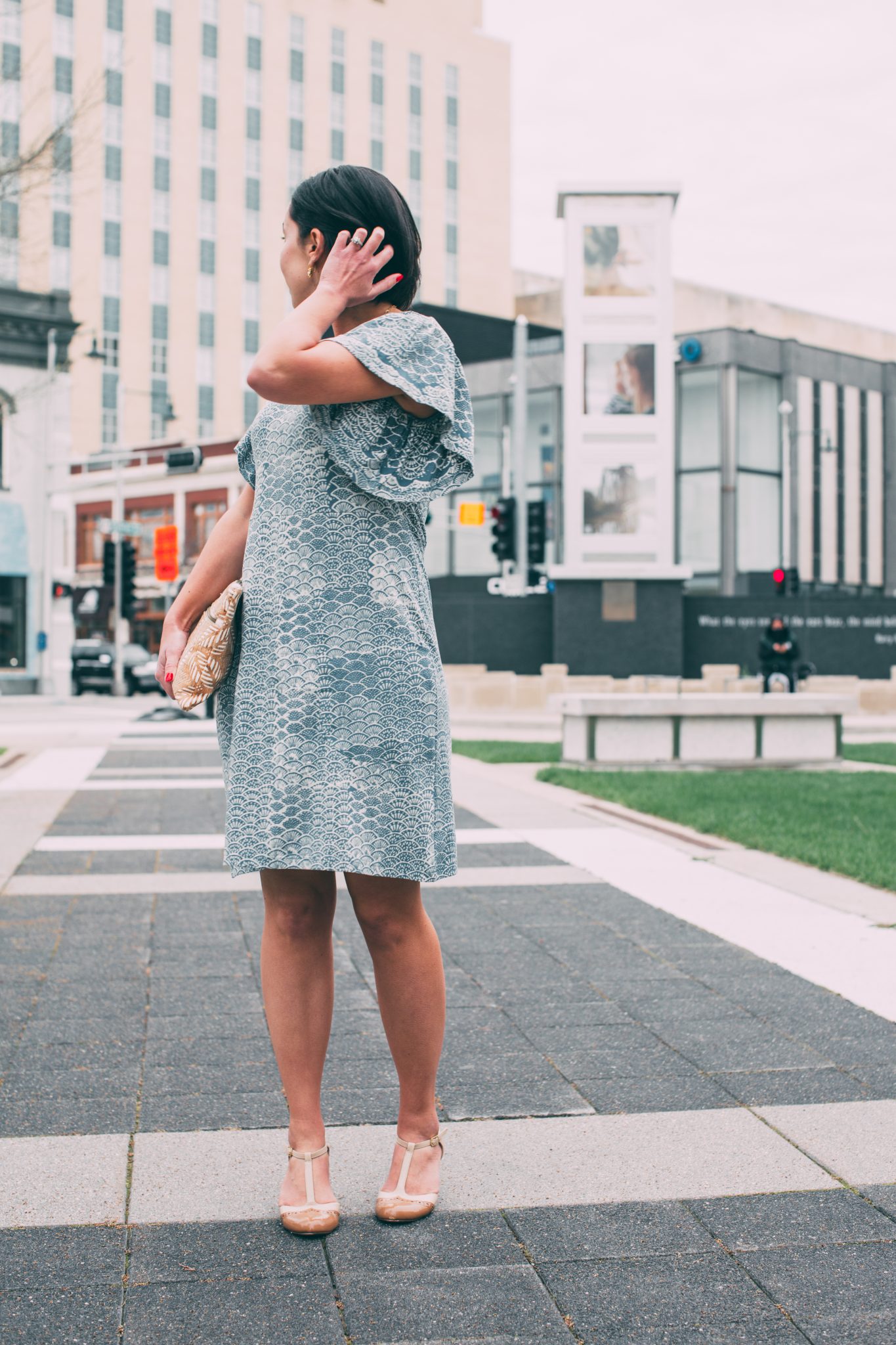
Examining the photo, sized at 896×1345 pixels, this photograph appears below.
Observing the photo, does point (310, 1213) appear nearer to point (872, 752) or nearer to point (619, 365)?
point (872, 752)

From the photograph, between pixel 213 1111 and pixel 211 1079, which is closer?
pixel 213 1111

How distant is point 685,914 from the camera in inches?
225

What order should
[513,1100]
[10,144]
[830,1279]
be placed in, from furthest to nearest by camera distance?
[10,144]
[513,1100]
[830,1279]

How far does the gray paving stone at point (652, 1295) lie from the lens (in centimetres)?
215

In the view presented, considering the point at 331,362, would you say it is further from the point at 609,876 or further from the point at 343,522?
the point at 609,876

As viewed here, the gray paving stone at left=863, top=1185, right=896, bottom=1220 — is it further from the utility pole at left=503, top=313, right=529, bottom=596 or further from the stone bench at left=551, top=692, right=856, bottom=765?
the utility pole at left=503, top=313, right=529, bottom=596

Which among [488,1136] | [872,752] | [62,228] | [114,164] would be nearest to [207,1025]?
→ [488,1136]

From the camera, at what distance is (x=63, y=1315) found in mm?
2168

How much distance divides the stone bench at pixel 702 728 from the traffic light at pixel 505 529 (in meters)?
14.4

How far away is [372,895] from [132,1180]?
781mm

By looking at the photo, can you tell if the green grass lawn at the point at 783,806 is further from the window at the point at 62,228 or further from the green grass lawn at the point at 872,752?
the window at the point at 62,228

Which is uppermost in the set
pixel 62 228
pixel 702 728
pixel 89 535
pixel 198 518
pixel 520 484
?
pixel 62 228

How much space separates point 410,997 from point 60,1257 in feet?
2.48

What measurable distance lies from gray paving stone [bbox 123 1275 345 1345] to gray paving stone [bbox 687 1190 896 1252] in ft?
2.46
